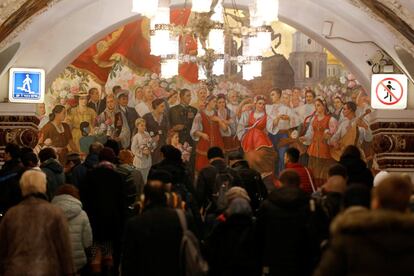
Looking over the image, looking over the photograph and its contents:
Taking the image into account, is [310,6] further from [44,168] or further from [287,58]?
[44,168]

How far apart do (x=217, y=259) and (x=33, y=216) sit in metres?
1.63

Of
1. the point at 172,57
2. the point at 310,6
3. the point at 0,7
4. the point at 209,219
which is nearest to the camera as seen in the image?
the point at 209,219

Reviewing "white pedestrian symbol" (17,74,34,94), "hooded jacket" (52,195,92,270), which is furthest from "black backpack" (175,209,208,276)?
"white pedestrian symbol" (17,74,34,94)

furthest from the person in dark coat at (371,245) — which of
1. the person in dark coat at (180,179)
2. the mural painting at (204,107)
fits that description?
the mural painting at (204,107)

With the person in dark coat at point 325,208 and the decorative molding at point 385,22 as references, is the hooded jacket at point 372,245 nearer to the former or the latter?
the person in dark coat at point 325,208

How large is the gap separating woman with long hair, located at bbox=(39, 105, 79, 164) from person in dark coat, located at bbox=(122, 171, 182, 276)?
15.8m

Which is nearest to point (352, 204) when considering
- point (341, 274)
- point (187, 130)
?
point (341, 274)

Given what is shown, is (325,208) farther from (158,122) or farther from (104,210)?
(158,122)

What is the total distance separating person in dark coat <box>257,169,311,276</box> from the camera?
1088 cm

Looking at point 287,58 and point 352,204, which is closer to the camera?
point 352,204

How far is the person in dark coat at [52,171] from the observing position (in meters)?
13.8

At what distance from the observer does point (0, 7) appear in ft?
57.4

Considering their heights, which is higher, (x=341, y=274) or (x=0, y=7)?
(x=0, y=7)

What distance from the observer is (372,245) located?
7445 mm
